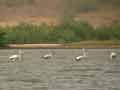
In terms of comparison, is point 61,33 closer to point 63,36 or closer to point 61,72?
point 63,36

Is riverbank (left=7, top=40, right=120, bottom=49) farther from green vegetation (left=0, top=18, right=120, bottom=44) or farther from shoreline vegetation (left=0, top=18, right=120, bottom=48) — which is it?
green vegetation (left=0, top=18, right=120, bottom=44)

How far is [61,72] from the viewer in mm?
16594

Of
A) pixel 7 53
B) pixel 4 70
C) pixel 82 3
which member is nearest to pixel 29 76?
pixel 4 70

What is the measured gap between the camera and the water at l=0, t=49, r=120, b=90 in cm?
1368

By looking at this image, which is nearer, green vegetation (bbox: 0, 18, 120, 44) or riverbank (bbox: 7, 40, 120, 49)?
riverbank (bbox: 7, 40, 120, 49)

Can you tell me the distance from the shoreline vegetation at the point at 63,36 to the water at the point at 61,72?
4.96 ft

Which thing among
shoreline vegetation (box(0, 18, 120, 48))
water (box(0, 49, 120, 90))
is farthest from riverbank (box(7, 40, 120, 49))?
water (box(0, 49, 120, 90))

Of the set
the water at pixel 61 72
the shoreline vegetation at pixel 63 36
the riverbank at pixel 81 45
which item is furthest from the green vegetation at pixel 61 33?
the water at pixel 61 72

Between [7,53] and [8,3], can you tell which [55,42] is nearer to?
[7,53]

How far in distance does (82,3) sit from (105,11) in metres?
1.21

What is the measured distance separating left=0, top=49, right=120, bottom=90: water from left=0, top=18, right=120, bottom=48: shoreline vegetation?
1.51m

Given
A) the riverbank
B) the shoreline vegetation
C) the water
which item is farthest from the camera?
the shoreline vegetation

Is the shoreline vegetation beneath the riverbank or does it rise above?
→ above

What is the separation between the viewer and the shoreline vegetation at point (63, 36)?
25.2 m
